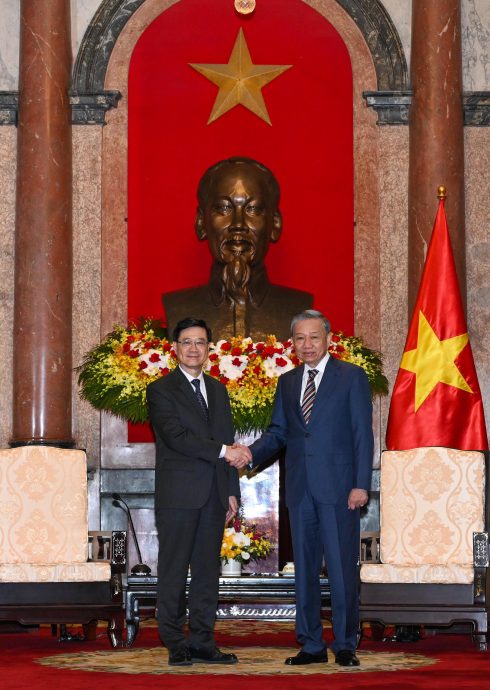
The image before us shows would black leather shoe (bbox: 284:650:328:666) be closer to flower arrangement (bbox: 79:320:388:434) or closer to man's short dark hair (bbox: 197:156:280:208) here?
flower arrangement (bbox: 79:320:388:434)

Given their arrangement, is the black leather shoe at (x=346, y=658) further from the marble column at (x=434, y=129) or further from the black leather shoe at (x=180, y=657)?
the marble column at (x=434, y=129)

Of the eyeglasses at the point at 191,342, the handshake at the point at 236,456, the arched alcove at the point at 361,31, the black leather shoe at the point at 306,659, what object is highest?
the arched alcove at the point at 361,31

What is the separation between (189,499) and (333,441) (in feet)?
2.31

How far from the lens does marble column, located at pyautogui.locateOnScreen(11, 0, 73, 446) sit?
9.79m

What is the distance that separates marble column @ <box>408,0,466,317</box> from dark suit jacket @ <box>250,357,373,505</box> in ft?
12.3

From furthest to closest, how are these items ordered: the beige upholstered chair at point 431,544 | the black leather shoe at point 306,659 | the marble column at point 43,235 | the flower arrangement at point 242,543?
the marble column at point 43,235 < the flower arrangement at point 242,543 < the beige upholstered chair at point 431,544 < the black leather shoe at point 306,659

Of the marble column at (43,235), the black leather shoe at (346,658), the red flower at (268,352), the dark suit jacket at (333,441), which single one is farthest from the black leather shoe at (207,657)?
the marble column at (43,235)

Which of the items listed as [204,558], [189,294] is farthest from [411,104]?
[204,558]

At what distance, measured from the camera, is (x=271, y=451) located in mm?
6410

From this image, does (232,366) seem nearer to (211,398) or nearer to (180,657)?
(211,398)

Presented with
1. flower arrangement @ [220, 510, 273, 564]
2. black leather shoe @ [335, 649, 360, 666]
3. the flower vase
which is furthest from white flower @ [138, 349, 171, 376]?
black leather shoe @ [335, 649, 360, 666]

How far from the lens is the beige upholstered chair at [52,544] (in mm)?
7023

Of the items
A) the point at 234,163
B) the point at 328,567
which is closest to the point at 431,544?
the point at 328,567

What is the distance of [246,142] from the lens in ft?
34.5
